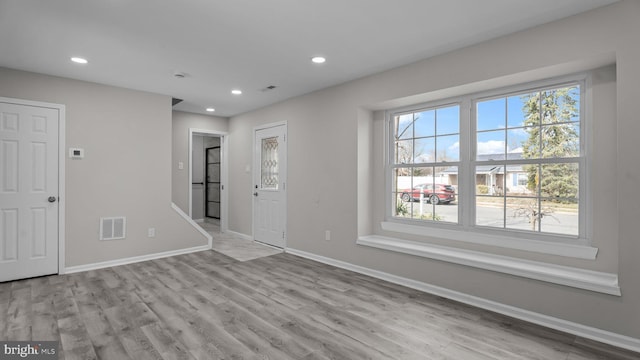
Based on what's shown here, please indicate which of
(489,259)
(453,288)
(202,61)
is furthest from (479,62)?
(202,61)

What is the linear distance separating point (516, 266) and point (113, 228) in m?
4.76

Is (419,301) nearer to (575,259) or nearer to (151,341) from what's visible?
(575,259)

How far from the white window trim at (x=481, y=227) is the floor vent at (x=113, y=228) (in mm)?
3531

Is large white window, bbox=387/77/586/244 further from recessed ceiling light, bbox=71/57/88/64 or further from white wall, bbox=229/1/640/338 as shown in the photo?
recessed ceiling light, bbox=71/57/88/64

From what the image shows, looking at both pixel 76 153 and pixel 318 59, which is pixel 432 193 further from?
pixel 76 153

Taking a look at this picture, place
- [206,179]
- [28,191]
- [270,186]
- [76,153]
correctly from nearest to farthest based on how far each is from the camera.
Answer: [28,191], [76,153], [270,186], [206,179]

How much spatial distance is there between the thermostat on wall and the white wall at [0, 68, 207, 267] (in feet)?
0.18

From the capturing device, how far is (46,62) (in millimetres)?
3492

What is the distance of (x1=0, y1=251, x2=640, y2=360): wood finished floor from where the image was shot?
2236 mm

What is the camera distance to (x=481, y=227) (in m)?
3.33

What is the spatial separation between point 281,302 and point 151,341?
1138mm

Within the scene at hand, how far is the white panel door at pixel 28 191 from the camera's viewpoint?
3631mm

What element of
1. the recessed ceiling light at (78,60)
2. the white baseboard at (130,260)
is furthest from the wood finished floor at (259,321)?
the recessed ceiling light at (78,60)

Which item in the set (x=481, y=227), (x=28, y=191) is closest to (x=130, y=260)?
(x=28, y=191)
